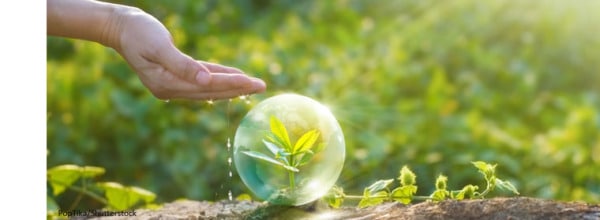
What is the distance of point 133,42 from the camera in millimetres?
2438

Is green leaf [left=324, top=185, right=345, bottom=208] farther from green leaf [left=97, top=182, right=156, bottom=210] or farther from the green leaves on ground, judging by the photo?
the green leaves on ground

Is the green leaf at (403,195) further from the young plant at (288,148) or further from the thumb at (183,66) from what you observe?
the thumb at (183,66)

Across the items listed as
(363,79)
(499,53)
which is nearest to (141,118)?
(363,79)

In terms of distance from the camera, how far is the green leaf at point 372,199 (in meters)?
2.54

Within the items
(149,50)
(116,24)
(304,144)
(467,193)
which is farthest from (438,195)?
(116,24)

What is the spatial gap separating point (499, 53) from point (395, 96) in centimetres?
88

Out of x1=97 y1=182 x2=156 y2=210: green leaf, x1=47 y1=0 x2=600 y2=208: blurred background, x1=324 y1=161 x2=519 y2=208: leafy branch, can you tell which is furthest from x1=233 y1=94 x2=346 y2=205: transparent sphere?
x1=47 y1=0 x2=600 y2=208: blurred background

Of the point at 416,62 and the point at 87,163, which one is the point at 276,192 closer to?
the point at 87,163

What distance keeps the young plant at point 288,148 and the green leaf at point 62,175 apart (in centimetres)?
86

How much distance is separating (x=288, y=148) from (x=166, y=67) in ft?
1.09

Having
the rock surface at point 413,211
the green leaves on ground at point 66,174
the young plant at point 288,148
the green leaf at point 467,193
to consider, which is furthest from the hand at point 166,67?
the green leaves on ground at point 66,174

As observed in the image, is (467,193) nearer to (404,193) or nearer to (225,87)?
(404,193)

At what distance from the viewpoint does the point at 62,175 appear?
308 cm

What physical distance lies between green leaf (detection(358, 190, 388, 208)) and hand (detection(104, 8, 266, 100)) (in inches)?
15.9
